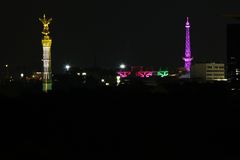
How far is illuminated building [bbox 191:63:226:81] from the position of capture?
103 m

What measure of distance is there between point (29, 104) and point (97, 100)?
686 cm

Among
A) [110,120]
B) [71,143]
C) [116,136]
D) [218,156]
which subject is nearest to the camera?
[218,156]

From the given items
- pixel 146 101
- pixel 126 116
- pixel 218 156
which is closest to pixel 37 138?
pixel 218 156

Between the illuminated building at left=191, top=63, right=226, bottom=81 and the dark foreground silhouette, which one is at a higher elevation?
the illuminated building at left=191, top=63, right=226, bottom=81

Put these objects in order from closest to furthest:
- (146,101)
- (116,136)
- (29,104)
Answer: (116,136)
(29,104)
(146,101)

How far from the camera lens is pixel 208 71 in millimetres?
105562

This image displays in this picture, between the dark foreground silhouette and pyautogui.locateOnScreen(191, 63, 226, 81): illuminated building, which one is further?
pyautogui.locateOnScreen(191, 63, 226, 81): illuminated building

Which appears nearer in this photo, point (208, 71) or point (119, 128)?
point (119, 128)

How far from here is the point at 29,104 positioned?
109ft

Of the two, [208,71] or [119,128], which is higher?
[208,71]

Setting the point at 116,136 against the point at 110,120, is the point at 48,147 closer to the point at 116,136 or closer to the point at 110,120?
the point at 116,136

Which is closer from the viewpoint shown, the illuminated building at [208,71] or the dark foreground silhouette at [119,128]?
the dark foreground silhouette at [119,128]

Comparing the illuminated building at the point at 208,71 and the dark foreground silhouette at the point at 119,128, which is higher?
the illuminated building at the point at 208,71

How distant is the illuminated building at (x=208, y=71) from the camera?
336 ft
